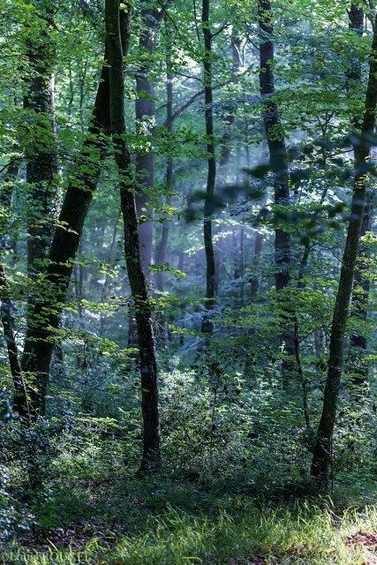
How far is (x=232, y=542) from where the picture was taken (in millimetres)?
5516

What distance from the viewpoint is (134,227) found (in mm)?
8141

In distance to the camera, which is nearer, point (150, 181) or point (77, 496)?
point (77, 496)

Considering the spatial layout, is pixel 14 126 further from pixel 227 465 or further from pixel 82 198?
pixel 227 465

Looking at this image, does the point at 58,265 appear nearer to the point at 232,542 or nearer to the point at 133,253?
the point at 133,253

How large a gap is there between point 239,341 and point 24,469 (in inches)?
139

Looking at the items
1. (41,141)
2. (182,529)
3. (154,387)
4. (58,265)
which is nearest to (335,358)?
(154,387)

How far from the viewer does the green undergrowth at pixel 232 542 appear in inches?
198

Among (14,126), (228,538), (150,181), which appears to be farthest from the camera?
(150,181)

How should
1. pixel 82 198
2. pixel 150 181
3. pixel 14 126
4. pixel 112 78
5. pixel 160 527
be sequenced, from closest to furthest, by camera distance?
pixel 160 527
pixel 14 126
pixel 112 78
pixel 82 198
pixel 150 181

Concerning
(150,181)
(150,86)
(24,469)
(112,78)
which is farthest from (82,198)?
(150,86)

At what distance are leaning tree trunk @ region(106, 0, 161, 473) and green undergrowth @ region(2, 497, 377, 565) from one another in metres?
1.78

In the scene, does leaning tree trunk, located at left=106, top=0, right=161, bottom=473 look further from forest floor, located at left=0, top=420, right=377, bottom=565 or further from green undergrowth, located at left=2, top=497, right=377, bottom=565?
green undergrowth, located at left=2, top=497, right=377, bottom=565

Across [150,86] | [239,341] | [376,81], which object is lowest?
[239,341]

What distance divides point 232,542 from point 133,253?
12.6 feet
